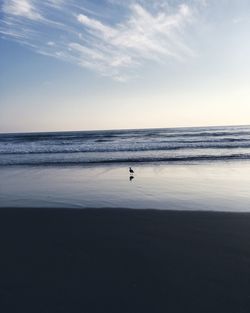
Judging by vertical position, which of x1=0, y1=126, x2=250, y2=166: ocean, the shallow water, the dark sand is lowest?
x1=0, y1=126, x2=250, y2=166: ocean

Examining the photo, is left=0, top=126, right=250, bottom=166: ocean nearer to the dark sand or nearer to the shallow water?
the shallow water

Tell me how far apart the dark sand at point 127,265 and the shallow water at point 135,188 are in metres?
1.73

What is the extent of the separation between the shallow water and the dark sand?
173 centimetres

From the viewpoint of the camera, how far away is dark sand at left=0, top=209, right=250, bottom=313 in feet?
10.7

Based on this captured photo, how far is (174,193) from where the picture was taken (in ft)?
30.0

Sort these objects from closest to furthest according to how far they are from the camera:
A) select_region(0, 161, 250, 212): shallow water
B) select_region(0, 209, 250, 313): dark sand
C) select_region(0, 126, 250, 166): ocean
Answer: select_region(0, 209, 250, 313): dark sand < select_region(0, 161, 250, 212): shallow water < select_region(0, 126, 250, 166): ocean

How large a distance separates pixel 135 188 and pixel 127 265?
237 inches

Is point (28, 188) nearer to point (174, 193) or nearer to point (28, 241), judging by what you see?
point (174, 193)

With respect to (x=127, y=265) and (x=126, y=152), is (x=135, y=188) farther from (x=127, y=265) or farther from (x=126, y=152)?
(x=126, y=152)

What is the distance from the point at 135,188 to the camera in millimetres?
10078

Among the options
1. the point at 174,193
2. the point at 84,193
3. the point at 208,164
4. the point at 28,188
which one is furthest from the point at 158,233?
the point at 208,164

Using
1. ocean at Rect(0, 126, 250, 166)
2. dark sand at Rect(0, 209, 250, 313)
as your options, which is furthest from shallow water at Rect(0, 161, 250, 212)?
ocean at Rect(0, 126, 250, 166)

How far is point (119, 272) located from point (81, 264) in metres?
0.57

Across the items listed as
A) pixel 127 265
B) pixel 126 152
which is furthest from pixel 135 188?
pixel 126 152
